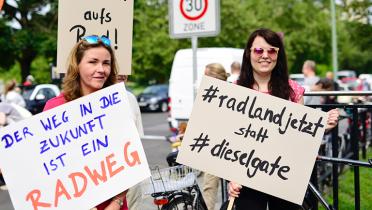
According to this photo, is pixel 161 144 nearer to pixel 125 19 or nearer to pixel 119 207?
pixel 125 19

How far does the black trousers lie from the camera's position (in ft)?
11.2

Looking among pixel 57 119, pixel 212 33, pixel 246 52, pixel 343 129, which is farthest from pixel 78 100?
pixel 343 129

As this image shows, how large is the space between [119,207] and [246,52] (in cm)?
133

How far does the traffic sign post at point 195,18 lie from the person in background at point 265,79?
210 cm

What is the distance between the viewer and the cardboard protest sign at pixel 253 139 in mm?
3271

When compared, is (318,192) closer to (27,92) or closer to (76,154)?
(76,154)

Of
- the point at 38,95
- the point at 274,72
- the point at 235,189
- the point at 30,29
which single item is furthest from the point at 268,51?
the point at 30,29

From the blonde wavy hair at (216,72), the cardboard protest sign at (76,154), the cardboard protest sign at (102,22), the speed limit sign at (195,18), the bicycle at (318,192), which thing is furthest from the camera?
the speed limit sign at (195,18)

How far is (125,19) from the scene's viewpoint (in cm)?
447

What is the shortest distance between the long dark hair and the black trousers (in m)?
0.62

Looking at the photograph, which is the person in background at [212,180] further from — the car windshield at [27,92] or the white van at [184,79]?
the car windshield at [27,92]

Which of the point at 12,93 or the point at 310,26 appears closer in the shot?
the point at 12,93

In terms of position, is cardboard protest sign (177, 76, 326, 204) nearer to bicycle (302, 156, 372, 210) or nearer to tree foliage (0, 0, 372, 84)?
bicycle (302, 156, 372, 210)

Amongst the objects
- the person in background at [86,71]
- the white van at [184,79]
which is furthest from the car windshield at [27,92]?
the person in background at [86,71]
